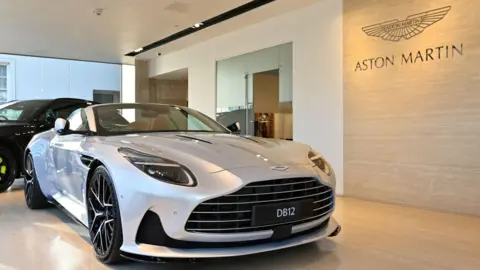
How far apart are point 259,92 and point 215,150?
445cm

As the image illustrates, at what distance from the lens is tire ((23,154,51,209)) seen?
3.82 meters

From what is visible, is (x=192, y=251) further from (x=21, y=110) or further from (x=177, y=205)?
(x=21, y=110)

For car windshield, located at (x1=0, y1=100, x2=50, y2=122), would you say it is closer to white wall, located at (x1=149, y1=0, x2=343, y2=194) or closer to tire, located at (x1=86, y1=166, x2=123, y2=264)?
white wall, located at (x1=149, y1=0, x2=343, y2=194)

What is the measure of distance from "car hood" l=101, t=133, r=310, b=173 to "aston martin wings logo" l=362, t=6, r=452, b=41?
95.4 inches

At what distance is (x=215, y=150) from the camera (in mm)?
2188

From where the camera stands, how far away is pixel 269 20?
611 cm

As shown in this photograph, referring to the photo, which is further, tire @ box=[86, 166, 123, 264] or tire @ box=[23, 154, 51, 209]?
tire @ box=[23, 154, 51, 209]

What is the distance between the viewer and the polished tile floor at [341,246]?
2.22m

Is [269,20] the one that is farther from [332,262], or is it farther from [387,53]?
[332,262]

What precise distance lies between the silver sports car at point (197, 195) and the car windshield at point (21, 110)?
314 cm

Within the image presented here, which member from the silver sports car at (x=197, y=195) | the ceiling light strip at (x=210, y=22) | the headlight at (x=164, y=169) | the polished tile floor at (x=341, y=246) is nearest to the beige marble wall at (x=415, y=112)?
the polished tile floor at (x=341, y=246)

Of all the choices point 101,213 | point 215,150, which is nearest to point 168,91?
point 101,213

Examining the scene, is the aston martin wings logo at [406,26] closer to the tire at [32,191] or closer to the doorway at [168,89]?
the tire at [32,191]

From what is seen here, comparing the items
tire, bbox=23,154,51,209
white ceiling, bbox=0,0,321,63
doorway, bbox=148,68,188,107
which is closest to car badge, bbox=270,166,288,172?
tire, bbox=23,154,51,209
